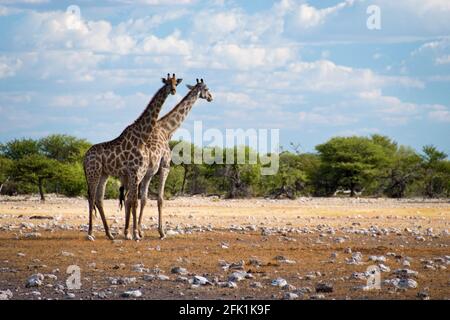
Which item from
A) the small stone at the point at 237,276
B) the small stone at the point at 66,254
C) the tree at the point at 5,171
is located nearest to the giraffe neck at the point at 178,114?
the small stone at the point at 66,254

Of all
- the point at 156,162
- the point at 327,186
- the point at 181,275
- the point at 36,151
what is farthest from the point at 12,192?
the point at 181,275

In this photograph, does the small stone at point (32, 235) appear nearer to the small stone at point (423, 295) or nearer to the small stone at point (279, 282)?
the small stone at point (279, 282)

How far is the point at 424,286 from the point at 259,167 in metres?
40.1

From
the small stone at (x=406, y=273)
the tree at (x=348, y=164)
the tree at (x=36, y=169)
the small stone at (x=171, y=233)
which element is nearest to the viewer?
the small stone at (x=406, y=273)

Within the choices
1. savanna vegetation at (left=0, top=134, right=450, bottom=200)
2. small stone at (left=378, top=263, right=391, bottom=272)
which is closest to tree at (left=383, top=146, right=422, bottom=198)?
savanna vegetation at (left=0, top=134, right=450, bottom=200)

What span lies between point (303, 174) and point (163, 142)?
113 feet

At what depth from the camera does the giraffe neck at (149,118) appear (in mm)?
16656

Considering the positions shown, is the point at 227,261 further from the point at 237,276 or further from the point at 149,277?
the point at 149,277

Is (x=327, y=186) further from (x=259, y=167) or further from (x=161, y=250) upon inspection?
(x=161, y=250)

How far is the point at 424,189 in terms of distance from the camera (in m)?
51.0

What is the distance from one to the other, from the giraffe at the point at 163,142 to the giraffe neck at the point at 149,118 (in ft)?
0.42

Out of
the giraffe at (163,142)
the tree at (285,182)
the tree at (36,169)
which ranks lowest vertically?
the tree at (285,182)

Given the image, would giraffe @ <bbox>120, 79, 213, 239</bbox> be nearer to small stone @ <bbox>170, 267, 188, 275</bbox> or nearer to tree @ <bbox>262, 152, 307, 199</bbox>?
small stone @ <bbox>170, 267, 188, 275</bbox>

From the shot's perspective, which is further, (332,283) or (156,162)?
(156,162)
